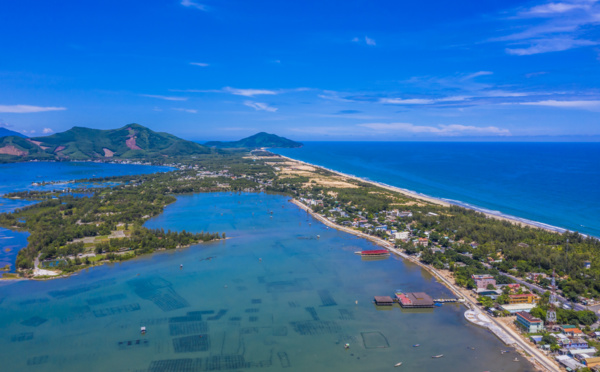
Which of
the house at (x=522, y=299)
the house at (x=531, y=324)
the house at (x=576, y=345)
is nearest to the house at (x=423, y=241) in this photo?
the house at (x=522, y=299)

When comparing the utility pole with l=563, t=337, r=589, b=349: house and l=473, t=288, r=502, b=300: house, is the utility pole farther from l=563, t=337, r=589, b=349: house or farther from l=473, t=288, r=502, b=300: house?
l=473, t=288, r=502, b=300: house

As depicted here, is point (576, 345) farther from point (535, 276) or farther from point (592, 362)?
point (535, 276)

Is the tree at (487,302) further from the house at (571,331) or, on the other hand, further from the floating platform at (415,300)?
the house at (571,331)

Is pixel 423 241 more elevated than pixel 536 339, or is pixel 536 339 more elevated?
pixel 423 241

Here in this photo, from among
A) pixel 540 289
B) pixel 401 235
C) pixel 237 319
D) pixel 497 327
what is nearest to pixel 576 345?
pixel 497 327

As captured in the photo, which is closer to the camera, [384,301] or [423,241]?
[384,301]
